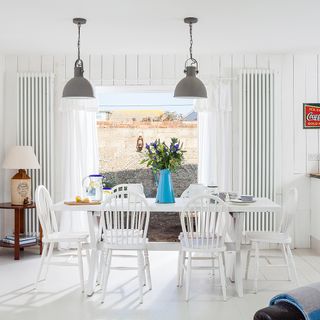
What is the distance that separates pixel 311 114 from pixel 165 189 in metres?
2.63

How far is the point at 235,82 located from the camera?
21.0 ft

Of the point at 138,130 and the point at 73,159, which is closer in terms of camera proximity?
the point at 73,159

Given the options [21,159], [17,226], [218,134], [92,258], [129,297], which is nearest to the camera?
[129,297]

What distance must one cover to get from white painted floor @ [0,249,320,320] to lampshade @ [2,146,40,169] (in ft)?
3.70

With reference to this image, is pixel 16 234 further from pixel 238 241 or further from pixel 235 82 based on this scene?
pixel 235 82

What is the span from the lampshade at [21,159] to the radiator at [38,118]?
1.11ft

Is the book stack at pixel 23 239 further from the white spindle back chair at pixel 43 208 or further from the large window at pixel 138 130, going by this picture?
the large window at pixel 138 130

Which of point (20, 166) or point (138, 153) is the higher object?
point (138, 153)

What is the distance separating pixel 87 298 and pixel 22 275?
1.08 meters

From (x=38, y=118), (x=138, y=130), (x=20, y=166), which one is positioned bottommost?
(x=20, y=166)

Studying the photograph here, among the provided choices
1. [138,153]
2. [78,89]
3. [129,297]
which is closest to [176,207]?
[129,297]

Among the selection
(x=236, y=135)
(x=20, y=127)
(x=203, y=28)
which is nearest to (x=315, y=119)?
(x=236, y=135)

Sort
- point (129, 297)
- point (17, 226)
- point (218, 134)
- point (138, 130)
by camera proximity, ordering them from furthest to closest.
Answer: point (138, 130) < point (218, 134) < point (17, 226) < point (129, 297)

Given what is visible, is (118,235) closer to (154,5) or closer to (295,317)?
(154,5)
